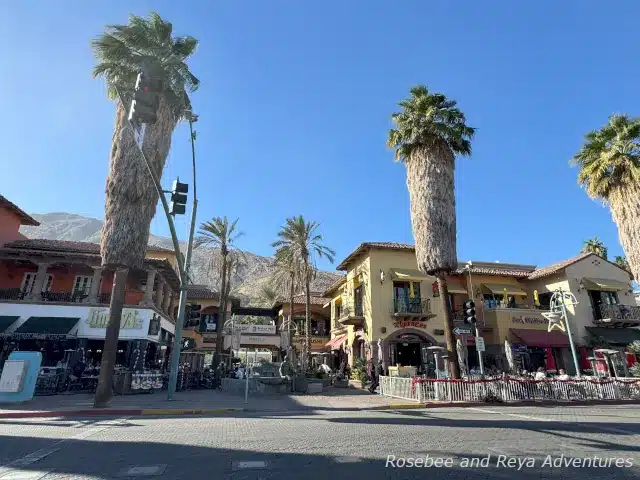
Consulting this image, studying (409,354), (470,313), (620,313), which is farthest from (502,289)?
(470,313)

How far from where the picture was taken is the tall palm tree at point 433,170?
60.5 feet

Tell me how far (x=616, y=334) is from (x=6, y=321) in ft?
133

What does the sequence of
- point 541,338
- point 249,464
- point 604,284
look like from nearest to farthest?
point 249,464 < point 541,338 < point 604,284

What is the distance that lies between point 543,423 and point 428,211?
1083cm

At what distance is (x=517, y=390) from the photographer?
1602 cm

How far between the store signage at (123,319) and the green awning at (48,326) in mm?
818

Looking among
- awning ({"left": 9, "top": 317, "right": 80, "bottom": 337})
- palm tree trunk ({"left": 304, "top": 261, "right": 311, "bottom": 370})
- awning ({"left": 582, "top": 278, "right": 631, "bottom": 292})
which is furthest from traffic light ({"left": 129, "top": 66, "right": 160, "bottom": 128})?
awning ({"left": 582, "top": 278, "right": 631, "bottom": 292})

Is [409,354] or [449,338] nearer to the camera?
[449,338]

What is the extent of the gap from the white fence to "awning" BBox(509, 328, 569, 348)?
32.3 feet

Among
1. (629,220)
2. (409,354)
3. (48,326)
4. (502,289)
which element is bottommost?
(409,354)

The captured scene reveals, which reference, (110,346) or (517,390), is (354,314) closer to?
(517,390)

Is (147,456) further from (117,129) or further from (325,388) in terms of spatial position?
(325,388)

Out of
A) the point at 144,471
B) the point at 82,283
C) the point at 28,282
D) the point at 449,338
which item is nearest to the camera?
the point at 144,471

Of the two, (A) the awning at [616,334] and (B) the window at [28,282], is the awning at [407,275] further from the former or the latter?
(B) the window at [28,282]
